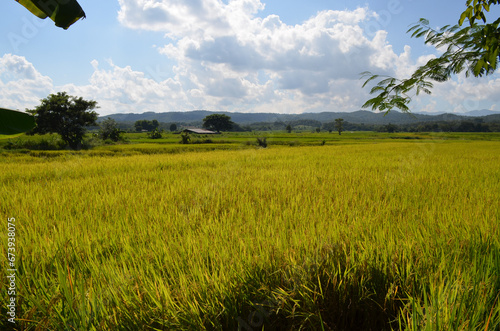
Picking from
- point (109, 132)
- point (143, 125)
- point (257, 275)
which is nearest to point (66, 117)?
point (109, 132)

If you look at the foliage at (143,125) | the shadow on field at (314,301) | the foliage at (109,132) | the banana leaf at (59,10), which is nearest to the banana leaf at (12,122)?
the banana leaf at (59,10)

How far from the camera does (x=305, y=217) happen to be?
6.23ft

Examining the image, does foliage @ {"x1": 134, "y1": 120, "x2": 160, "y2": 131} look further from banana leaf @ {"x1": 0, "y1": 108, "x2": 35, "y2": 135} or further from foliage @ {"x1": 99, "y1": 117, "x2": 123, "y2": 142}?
banana leaf @ {"x1": 0, "y1": 108, "x2": 35, "y2": 135}

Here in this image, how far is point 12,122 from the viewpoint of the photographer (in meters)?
0.40

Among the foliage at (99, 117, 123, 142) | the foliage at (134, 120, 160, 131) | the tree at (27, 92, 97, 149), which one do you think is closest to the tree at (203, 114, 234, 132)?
the foliage at (134, 120, 160, 131)

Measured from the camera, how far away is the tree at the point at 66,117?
18.6 m

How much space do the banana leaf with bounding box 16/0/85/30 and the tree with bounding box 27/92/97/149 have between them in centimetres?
2293

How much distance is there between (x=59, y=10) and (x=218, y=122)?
8678 centimetres

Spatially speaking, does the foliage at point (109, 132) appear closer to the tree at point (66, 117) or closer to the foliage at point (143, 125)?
the tree at point (66, 117)

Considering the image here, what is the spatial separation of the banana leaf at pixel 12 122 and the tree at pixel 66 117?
22.9m

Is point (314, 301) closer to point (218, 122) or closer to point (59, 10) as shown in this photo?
point (59, 10)

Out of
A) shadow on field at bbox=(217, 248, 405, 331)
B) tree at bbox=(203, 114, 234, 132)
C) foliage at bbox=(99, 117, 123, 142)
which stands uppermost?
tree at bbox=(203, 114, 234, 132)

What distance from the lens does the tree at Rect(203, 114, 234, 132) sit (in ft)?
278

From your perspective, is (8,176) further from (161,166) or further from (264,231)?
(264,231)
